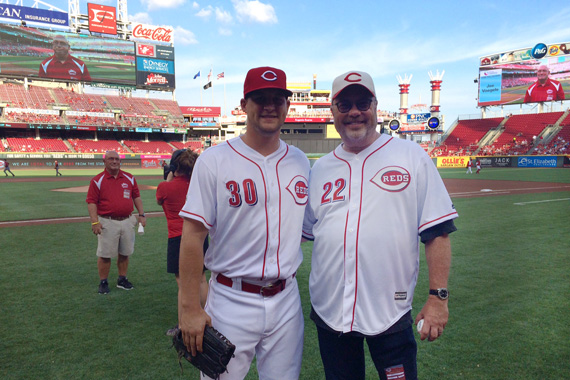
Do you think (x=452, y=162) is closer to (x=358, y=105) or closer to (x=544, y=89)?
(x=544, y=89)

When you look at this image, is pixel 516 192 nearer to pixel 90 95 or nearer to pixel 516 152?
pixel 516 152

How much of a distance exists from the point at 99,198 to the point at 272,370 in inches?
178

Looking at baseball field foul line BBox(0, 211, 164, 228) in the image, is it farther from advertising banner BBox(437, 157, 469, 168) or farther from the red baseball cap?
advertising banner BBox(437, 157, 469, 168)

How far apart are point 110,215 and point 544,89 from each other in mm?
54170

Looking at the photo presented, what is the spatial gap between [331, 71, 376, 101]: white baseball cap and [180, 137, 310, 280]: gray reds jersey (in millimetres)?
609

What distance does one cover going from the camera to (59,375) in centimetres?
343

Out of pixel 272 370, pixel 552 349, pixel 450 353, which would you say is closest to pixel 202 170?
pixel 272 370

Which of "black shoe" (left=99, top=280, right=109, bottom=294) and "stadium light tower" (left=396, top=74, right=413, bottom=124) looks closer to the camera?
"black shoe" (left=99, top=280, right=109, bottom=294)

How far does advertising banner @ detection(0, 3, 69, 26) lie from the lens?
167 ft

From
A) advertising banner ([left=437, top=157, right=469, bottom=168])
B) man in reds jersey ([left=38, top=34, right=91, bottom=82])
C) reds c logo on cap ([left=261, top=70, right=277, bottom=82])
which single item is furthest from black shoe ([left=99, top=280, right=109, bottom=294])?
man in reds jersey ([left=38, top=34, right=91, bottom=82])

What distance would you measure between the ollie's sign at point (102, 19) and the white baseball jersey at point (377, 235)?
65.4m

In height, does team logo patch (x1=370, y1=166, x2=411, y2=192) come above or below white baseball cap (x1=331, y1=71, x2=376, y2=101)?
below

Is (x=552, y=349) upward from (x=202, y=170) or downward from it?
downward

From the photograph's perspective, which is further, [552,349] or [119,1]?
[119,1]
